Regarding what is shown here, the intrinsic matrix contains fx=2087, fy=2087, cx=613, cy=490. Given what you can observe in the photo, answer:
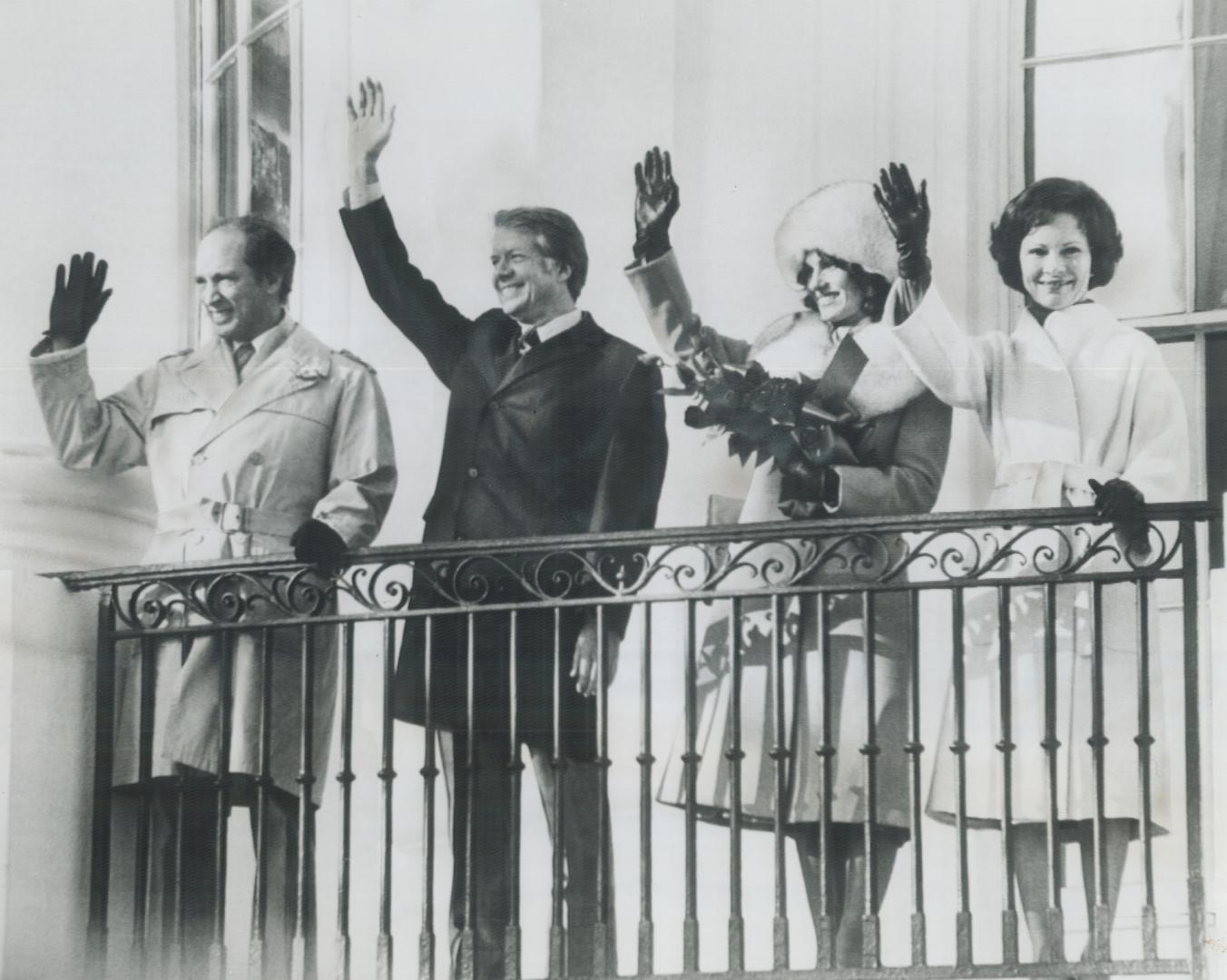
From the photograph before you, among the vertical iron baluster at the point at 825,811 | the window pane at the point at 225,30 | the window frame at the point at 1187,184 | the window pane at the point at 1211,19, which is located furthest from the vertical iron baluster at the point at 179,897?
the window pane at the point at 1211,19

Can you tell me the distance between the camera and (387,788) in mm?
5223

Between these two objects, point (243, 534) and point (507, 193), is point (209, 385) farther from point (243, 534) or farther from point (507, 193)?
point (507, 193)

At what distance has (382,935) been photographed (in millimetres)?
5129

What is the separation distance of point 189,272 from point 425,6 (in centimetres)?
96

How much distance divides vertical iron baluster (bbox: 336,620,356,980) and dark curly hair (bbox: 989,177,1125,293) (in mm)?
1832

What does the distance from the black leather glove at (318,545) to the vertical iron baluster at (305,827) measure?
0.17m

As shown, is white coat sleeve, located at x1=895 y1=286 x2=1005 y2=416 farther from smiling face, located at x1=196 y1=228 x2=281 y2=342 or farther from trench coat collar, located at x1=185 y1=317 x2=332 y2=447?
smiling face, located at x1=196 y1=228 x2=281 y2=342

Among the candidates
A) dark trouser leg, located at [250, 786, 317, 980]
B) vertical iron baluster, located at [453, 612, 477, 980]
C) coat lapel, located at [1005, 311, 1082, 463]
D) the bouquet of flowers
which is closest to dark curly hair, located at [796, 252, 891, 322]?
the bouquet of flowers

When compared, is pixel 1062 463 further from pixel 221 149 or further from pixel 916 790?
pixel 221 149

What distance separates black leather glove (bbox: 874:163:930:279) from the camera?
5383 millimetres

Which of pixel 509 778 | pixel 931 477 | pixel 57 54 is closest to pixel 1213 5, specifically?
pixel 931 477

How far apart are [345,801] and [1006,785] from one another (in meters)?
1.63

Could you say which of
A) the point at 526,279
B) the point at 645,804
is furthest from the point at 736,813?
the point at 526,279

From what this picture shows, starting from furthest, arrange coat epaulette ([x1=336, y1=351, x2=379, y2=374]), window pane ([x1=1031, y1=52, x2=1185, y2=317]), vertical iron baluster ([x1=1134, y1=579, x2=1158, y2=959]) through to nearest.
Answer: coat epaulette ([x1=336, y1=351, x2=379, y2=374])
window pane ([x1=1031, y1=52, x2=1185, y2=317])
vertical iron baluster ([x1=1134, y1=579, x2=1158, y2=959])
